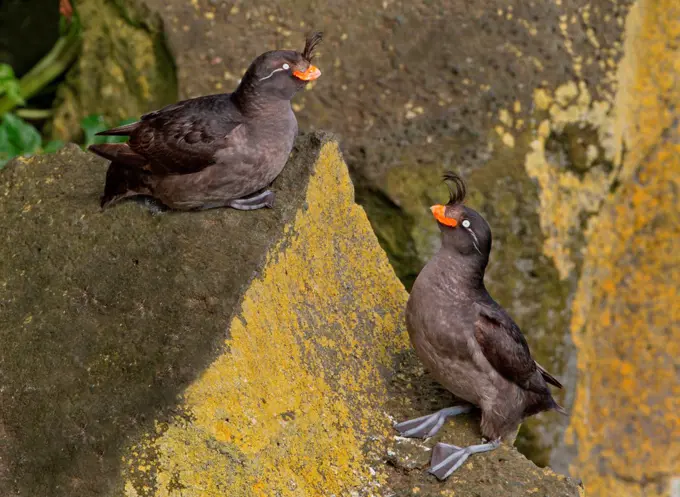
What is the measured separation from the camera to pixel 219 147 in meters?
4.34

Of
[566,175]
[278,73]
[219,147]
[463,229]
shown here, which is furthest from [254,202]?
[566,175]

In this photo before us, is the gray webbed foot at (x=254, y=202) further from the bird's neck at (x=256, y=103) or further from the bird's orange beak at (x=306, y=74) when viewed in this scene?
the bird's orange beak at (x=306, y=74)

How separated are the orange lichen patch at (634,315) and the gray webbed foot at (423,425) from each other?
7.23 feet

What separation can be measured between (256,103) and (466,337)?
1.31 meters

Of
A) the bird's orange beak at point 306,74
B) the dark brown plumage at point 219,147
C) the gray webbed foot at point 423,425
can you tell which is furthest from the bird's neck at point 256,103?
the gray webbed foot at point 423,425

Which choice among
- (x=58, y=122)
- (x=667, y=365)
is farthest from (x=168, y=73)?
(x=667, y=365)

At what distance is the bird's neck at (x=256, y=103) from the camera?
4465 millimetres

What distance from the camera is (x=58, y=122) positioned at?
6984mm

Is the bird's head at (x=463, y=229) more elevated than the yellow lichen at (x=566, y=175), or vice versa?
the bird's head at (x=463, y=229)

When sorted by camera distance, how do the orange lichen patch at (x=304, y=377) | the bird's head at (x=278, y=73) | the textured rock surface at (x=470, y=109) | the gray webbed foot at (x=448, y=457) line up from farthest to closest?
the textured rock surface at (x=470, y=109)
the bird's head at (x=278, y=73)
the gray webbed foot at (x=448, y=457)
the orange lichen patch at (x=304, y=377)

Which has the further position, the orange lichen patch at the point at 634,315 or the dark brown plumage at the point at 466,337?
the orange lichen patch at the point at 634,315

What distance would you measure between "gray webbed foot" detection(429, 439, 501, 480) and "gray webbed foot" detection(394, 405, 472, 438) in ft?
0.40

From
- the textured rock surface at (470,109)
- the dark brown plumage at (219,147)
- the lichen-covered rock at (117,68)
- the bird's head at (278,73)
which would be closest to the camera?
the dark brown plumage at (219,147)

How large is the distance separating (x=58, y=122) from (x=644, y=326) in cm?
397
